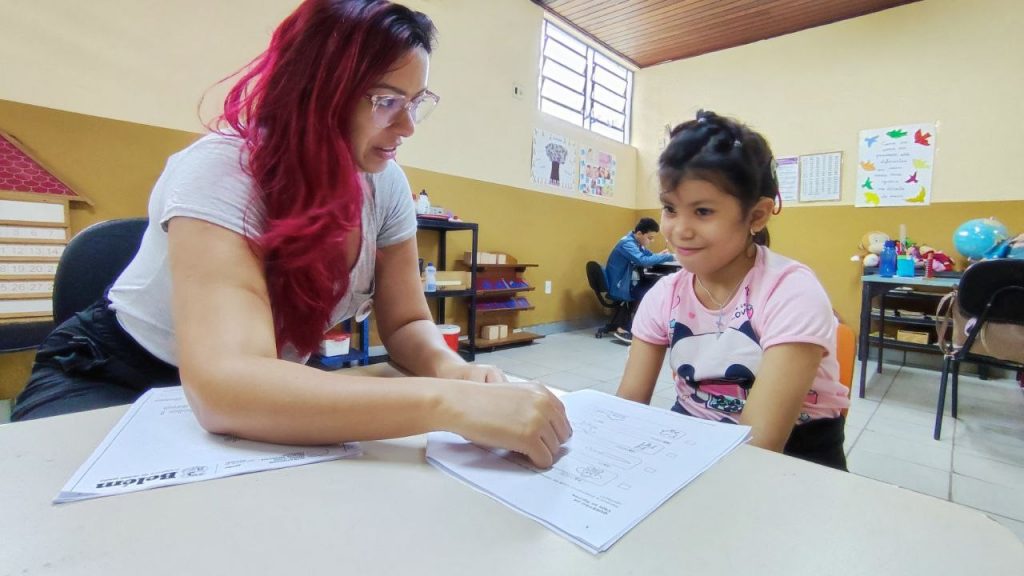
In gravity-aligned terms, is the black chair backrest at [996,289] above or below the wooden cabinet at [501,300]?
above

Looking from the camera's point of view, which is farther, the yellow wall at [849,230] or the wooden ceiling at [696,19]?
the wooden ceiling at [696,19]

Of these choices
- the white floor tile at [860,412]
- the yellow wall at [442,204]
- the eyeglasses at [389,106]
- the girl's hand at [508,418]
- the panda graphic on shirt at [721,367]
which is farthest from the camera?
the white floor tile at [860,412]

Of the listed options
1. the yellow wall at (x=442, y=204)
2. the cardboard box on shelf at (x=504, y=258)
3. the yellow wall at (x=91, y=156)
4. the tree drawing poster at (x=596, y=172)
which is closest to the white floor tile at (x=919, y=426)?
the cardboard box on shelf at (x=504, y=258)

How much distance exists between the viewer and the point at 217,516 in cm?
34

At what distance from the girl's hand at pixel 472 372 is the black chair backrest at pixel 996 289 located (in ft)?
6.94

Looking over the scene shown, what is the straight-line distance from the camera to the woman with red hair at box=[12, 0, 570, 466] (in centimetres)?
46

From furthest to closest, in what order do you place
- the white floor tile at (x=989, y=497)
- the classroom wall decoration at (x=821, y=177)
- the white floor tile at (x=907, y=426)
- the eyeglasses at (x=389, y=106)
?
the classroom wall decoration at (x=821, y=177)
the white floor tile at (x=907, y=426)
the white floor tile at (x=989, y=497)
the eyeglasses at (x=389, y=106)

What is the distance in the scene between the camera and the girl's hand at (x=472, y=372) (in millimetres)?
646

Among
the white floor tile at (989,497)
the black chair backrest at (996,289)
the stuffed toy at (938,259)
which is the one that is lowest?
the white floor tile at (989,497)

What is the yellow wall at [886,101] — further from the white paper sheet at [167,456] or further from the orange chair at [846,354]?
the white paper sheet at [167,456]

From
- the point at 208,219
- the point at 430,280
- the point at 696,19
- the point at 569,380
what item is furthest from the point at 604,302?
the point at 208,219

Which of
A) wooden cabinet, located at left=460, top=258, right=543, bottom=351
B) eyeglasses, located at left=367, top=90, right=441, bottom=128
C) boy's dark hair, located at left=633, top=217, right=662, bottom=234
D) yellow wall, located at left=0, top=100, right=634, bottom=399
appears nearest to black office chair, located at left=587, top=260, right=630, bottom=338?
yellow wall, located at left=0, top=100, right=634, bottom=399

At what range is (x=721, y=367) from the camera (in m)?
0.85

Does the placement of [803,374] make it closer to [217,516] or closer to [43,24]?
[217,516]
